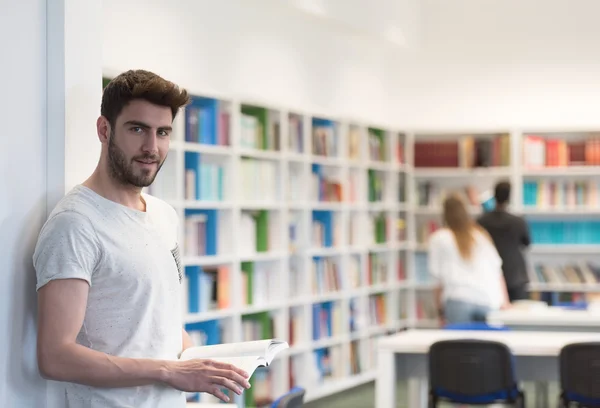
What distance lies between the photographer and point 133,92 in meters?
2.34

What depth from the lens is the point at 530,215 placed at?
9930mm

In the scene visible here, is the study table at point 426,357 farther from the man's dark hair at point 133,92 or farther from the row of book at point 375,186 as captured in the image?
the row of book at point 375,186

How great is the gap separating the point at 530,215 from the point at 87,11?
7.91m

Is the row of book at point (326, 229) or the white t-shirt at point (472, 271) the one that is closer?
the white t-shirt at point (472, 271)

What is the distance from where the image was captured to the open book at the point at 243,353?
241 cm

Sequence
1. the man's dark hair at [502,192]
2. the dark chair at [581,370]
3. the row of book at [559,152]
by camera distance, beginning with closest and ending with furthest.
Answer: the dark chair at [581,370] → the man's dark hair at [502,192] → the row of book at [559,152]

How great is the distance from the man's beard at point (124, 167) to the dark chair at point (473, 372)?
133 inches

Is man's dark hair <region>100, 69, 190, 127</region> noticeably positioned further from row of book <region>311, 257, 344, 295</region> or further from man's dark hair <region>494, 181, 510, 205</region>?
man's dark hair <region>494, 181, 510, 205</region>

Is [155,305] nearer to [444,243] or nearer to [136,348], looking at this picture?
[136,348]

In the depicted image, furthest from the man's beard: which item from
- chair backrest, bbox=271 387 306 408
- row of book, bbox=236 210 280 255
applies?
row of book, bbox=236 210 280 255

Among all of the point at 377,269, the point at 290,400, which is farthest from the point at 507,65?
the point at 290,400

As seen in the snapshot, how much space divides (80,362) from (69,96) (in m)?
0.76

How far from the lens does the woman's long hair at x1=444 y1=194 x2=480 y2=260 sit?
7.27m

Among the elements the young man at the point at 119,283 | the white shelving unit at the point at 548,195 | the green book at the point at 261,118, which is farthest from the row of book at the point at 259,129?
the young man at the point at 119,283
